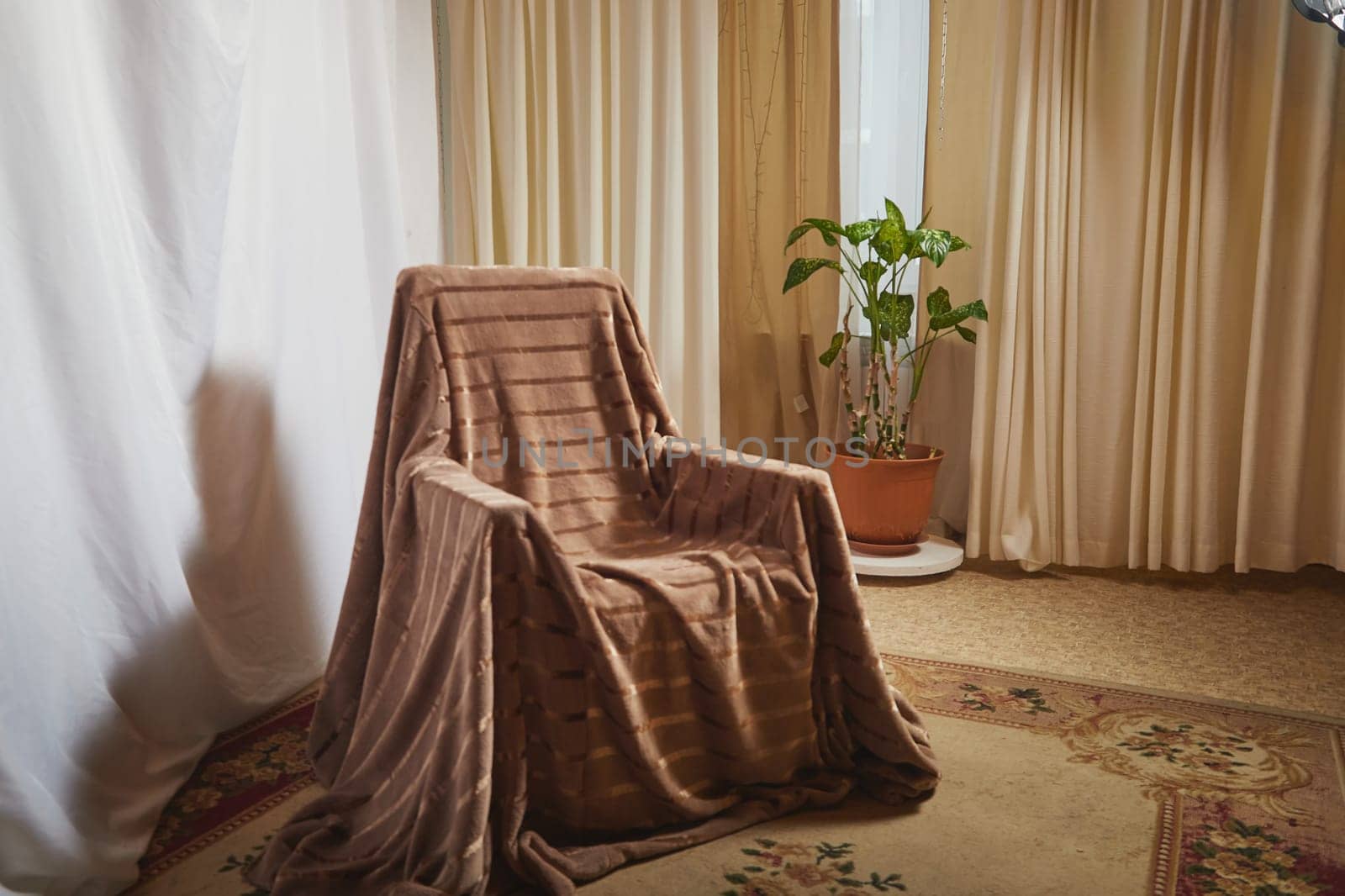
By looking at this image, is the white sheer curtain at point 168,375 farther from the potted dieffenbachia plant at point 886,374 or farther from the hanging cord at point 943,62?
the hanging cord at point 943,62

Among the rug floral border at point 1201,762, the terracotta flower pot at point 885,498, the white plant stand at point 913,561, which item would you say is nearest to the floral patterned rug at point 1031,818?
the rug floral border at point 1201,762

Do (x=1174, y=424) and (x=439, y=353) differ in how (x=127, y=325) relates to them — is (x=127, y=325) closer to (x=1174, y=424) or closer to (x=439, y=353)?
(x=439, y=353)

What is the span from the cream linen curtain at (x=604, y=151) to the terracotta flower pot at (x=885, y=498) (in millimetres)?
493

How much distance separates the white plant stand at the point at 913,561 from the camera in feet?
9.89

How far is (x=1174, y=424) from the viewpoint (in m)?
3.01

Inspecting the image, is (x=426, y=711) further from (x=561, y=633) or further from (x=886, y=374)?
(x=886, y=374)

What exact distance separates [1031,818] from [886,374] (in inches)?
63.4

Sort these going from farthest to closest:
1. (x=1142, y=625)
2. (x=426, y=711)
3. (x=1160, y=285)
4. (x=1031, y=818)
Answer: (x=1160, y=285), (x=1142, y=625), (x=1031, y=818), (x=426, y=711)

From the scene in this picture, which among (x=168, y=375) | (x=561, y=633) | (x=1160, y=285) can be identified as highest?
(x=1160, y=285)

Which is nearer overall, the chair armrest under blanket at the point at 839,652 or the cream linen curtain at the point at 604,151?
the chair armrest under blanket at the point at 839,652

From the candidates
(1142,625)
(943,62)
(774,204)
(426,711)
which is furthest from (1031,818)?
(943,62)

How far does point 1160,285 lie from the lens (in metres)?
2.96

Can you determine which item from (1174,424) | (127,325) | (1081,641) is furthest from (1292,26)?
(127,325)

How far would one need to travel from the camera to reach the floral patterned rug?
1573 millimetres
